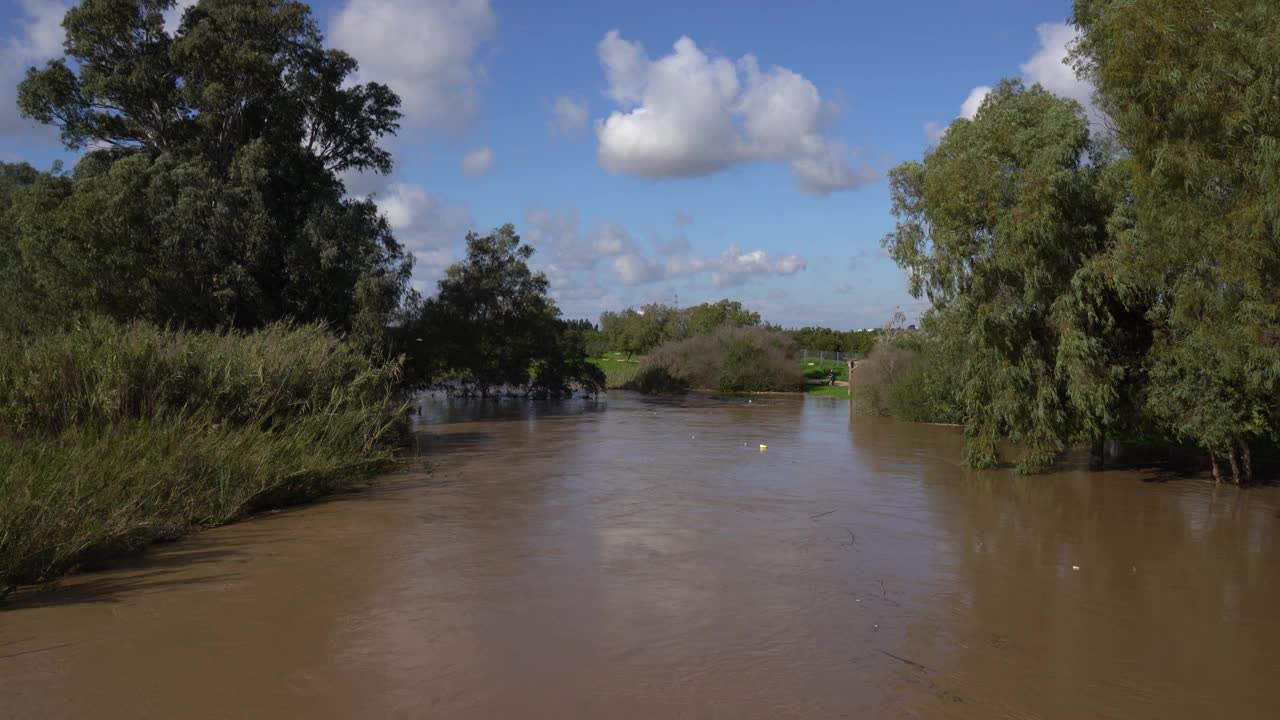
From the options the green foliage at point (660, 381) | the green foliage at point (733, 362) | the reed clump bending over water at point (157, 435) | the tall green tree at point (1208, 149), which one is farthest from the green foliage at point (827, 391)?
the tall green tree at point (1208, 149)

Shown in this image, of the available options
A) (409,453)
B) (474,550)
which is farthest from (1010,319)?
(409,453)

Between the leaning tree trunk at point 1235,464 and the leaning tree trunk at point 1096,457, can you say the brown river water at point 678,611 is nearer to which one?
the leaning tree trunk at point 1235,464

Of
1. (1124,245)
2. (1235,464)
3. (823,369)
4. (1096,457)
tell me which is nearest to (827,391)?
(823,369)

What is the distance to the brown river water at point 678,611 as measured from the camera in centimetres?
671

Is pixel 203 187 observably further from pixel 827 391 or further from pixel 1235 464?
pixel 827 391

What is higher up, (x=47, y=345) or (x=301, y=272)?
(x=301, y=272)

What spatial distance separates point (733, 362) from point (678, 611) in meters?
40.3

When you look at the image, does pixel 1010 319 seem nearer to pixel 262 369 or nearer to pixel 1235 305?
pixel 1235 305

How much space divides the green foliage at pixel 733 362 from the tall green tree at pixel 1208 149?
35318 mm

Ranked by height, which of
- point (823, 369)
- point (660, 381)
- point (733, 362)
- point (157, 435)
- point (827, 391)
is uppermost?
point (733, 362)

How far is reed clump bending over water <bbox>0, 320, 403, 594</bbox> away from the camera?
9180 millimetres

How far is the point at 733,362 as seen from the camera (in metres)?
48.7

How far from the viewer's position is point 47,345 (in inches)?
509

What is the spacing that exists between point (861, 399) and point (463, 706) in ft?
97.9
